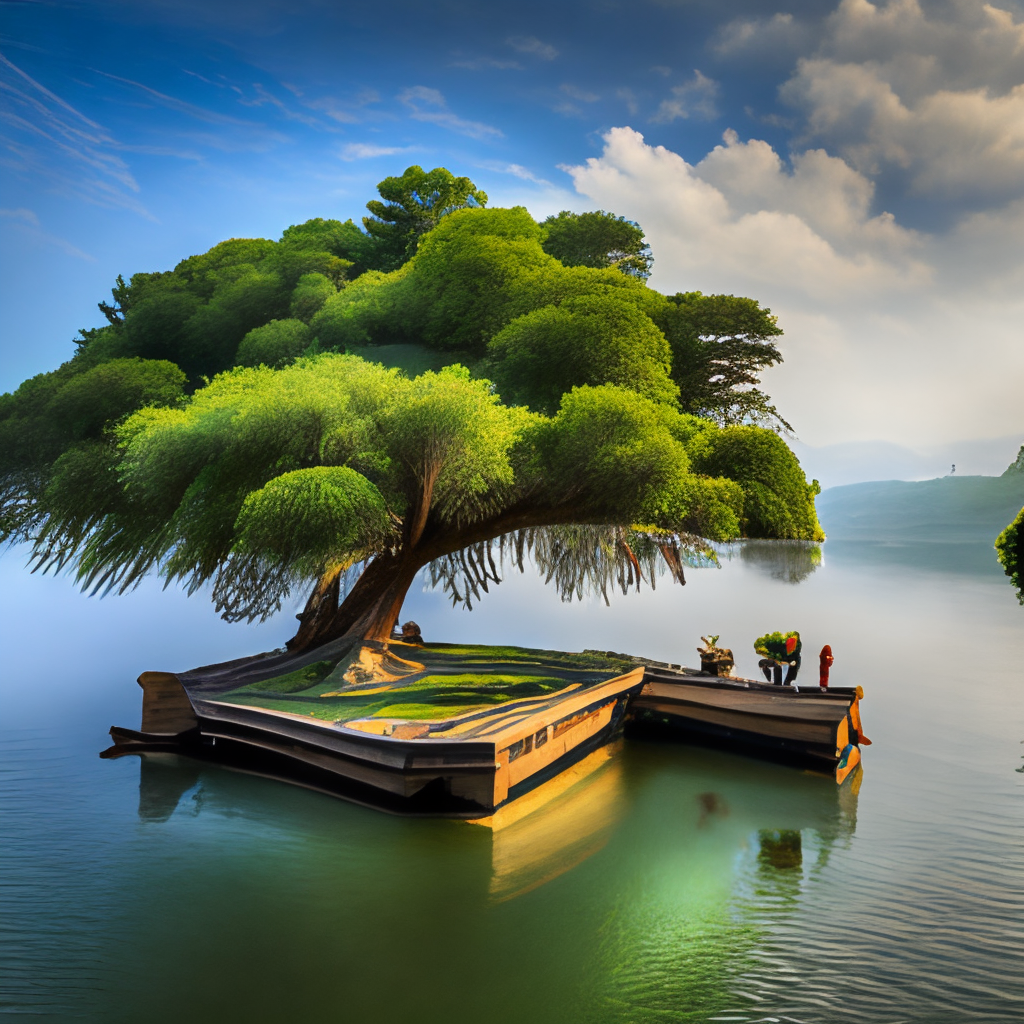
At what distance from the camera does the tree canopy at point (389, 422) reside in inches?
441

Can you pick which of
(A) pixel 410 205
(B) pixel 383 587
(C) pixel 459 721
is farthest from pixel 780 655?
(A) pixel 410 205

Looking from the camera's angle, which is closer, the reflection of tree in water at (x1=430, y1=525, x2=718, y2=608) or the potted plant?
the potted plant

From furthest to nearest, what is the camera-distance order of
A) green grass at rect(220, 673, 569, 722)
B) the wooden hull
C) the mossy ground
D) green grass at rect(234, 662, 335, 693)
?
green grass at rect(234, 662, 335, 693)
the mossy ground
green grass at rect(220, 673, 569, 722)
the wooden hull

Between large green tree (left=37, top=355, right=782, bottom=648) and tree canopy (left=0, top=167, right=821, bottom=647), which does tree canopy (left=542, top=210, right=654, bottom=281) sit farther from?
large green tree (left=37, top=355, right=782, bottom=648)

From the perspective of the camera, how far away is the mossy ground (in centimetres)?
1070

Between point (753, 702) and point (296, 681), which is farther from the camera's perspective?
point (753, 702)

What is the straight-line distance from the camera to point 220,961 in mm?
6016

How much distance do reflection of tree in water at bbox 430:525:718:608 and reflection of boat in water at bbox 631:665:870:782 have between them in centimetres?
416

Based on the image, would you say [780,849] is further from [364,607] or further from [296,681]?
[364,607]

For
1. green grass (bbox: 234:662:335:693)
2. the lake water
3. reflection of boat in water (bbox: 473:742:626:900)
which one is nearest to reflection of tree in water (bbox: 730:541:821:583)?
the lake water

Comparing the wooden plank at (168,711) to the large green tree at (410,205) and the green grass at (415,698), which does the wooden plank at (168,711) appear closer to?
the green grass at (415,698)

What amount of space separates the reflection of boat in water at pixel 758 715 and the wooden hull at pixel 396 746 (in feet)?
4.36

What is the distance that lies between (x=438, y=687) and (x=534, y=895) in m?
4.63

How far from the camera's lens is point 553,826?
361 inches
